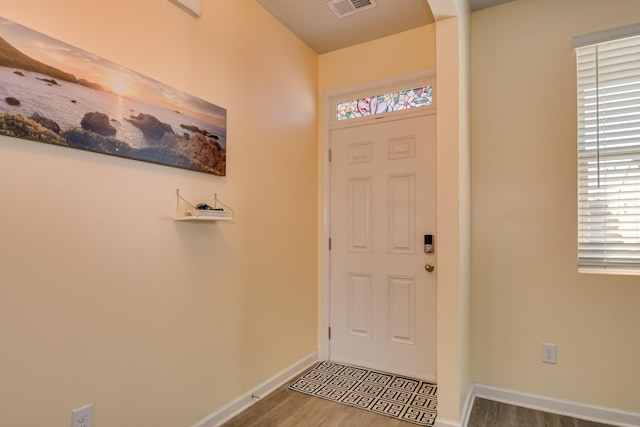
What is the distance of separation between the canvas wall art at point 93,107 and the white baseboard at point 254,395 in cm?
147

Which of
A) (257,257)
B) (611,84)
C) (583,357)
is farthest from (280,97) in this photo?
(583,357)

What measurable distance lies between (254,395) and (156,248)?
1.28m

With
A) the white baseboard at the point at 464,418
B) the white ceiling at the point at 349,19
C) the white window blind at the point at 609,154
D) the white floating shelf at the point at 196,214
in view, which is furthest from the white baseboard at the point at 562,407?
the white ceiling at the point at 349,19

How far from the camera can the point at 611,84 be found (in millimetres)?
2271

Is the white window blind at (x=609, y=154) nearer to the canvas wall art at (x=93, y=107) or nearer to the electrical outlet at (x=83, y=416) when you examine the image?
the canvas wall art at (x=93, y=107)

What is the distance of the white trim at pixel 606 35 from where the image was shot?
2.15 m

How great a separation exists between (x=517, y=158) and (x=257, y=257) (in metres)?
1.95

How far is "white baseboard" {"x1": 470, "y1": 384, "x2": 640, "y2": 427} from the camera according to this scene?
2.13m

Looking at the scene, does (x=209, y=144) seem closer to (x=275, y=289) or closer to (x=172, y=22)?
(x=172, y=22)

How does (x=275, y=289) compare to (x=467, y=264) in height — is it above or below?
below

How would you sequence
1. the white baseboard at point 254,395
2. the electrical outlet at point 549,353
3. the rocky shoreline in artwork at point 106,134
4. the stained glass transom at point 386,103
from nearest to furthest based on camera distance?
the rocky shoreline in artwork at point 106,134, the white baseboard at point 254,395, the electrical outlet at point 549,353, the stained glass transom at point 386,103

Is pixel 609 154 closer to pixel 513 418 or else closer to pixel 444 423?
pixel 513 418

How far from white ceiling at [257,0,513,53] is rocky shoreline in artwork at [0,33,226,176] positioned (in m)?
1.20

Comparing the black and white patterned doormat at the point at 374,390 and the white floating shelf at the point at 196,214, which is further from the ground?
the white floating shelf at the point at 196,214
